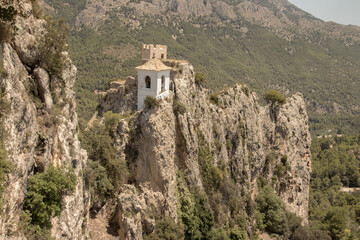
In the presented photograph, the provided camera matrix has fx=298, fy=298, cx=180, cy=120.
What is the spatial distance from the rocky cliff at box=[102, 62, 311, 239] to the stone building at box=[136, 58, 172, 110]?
1320 mm

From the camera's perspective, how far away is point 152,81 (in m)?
33.0

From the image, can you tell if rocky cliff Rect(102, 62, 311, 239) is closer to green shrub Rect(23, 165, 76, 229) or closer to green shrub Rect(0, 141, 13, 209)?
green shrub Rect(23, 165, 76, 229)

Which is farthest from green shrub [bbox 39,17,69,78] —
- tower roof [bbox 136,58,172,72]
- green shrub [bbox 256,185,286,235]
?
green shrub [bbox 256,185,286,235]

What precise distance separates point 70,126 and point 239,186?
30965mm

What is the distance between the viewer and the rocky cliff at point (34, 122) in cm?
1439

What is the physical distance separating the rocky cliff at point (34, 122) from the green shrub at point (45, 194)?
1.49 feet

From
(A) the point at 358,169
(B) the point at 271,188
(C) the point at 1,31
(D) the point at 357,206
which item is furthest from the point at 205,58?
(C) the point at 1,31

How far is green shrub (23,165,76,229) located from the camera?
15.6 meters

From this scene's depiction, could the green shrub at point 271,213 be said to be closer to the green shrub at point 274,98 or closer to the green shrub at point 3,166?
the green shrub at point 274,98

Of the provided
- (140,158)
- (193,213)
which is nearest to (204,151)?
(193,213)

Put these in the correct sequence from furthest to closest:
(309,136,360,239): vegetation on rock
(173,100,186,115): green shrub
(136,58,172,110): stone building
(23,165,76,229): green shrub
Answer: (309,136,360,239): vegetation on rock
(173,100,186,115): green shrub
(136,58,172,110): stone building
(23,165,76,229): green shrub

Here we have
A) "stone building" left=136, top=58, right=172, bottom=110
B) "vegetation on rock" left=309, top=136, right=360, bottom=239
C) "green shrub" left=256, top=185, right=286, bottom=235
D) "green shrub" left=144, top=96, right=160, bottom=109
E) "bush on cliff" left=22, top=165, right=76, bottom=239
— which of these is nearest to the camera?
"bush on cliff" left=22, top=165, right=76, bottom=239

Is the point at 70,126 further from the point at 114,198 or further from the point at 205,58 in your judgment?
the point at 205,58

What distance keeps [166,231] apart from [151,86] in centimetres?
1525
